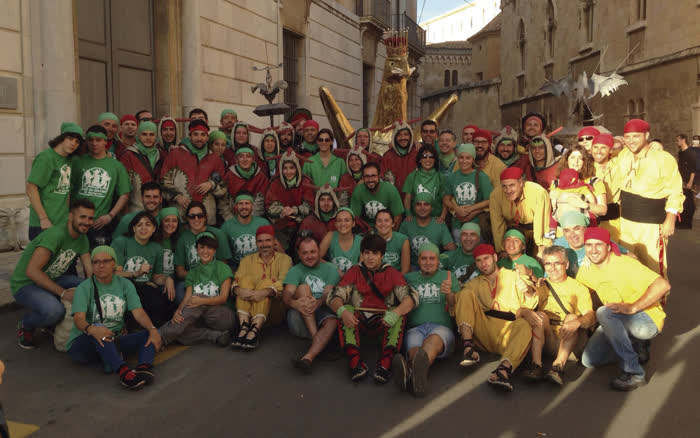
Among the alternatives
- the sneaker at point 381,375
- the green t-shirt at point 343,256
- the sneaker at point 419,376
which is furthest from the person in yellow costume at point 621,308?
the green t-shirt at point 343,256

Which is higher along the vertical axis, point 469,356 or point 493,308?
point 493,308

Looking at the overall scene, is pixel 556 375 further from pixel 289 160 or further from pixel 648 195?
pixel 289 160

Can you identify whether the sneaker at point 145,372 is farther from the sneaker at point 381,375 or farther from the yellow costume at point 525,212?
the yellow costume at point 525,212

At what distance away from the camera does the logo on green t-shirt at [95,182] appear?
5.85 metres

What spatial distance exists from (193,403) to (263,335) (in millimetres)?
1577

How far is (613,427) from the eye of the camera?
139 inches

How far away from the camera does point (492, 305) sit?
15.8 feet

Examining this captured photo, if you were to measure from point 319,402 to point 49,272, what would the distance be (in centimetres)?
274

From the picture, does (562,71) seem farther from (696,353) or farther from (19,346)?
(19,346)

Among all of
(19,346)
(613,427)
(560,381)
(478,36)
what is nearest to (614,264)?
(560,381)

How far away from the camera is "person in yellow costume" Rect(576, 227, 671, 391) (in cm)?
421

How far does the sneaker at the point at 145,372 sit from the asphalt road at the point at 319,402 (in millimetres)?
59

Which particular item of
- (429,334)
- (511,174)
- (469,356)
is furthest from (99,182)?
(511,174)

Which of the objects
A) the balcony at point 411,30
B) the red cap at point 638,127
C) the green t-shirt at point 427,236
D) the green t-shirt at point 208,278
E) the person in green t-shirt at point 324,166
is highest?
the balcony at point 411,30
